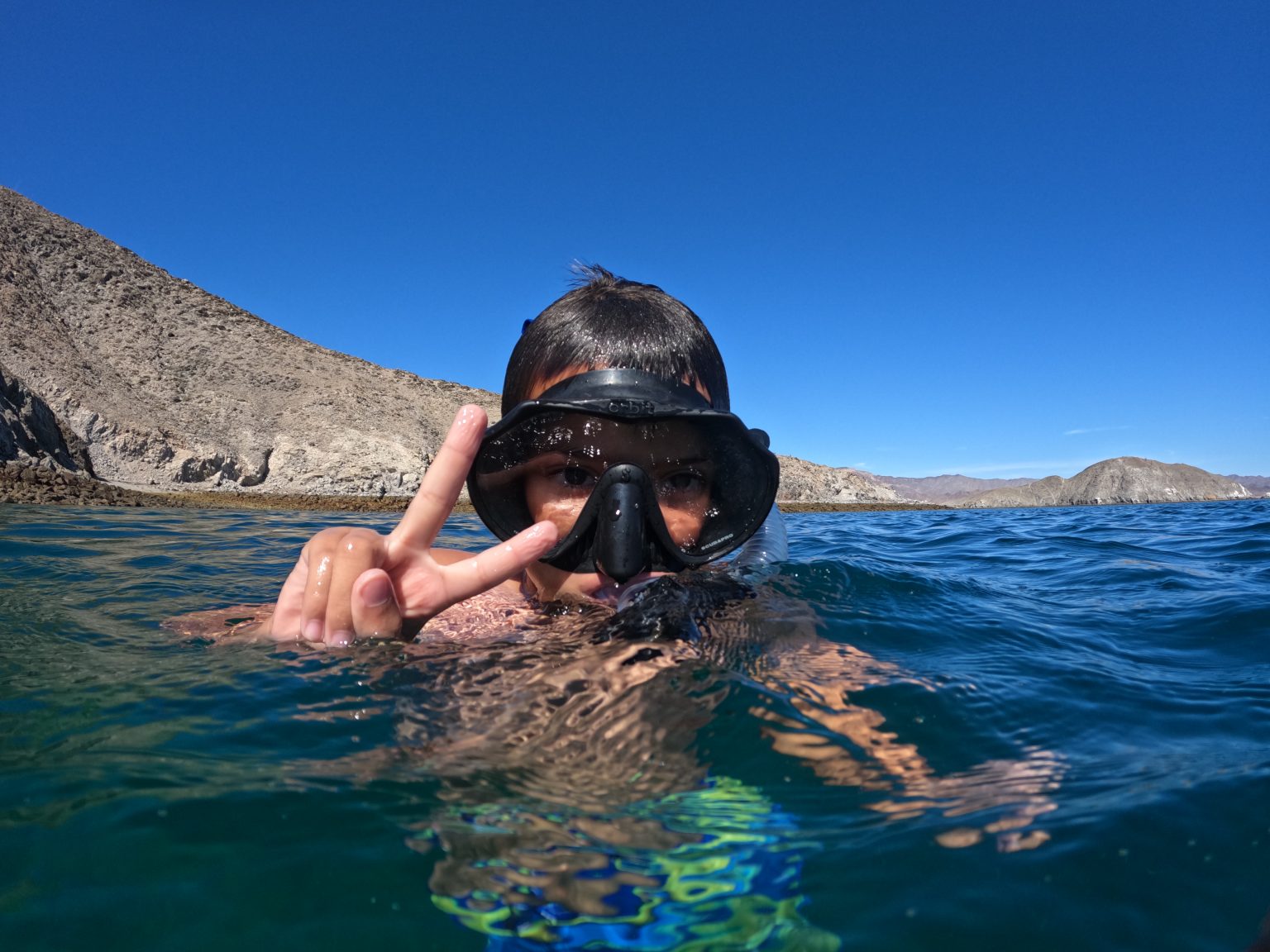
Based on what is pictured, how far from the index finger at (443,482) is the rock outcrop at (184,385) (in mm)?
18718

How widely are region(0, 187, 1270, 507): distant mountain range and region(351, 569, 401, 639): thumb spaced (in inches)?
721

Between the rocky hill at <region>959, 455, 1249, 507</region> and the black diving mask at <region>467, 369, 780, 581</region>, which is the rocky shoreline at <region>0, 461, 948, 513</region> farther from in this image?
the rocky hill at <region>959, 455, 1249, 507</region>

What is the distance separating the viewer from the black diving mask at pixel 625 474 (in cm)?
186

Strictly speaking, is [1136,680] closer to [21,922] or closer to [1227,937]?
[1227,937]

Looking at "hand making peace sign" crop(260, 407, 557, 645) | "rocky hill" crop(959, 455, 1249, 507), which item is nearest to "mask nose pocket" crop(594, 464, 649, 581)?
"hand making peace sign" crop(260, 407, 557, 645)

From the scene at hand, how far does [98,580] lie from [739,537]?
3.26 m

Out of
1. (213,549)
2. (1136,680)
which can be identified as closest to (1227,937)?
(1136,680)

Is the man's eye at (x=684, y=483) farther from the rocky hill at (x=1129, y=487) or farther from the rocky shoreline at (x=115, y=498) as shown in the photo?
the rocky hill at (x=1129, y=487)

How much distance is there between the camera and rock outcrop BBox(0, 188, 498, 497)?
72.7ft

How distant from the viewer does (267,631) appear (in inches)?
81.0

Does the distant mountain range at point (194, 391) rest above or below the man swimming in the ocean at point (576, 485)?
above

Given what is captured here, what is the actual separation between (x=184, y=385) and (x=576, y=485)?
1243 inches

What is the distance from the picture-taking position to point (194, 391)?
28.0m

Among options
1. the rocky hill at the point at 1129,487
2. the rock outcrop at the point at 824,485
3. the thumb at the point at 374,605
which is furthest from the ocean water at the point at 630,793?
the rocky hill at the point at 1129,487
